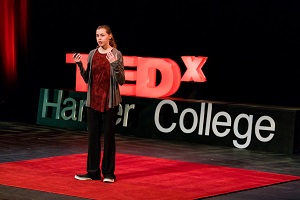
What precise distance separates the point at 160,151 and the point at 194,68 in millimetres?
2188

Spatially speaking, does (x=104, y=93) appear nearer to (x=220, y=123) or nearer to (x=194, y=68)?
(x=220, y=123)

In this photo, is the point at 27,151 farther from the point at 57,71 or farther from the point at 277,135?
the point at 57,71

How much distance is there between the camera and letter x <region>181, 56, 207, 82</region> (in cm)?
1361

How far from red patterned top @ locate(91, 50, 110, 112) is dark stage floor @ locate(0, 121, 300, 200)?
174cm

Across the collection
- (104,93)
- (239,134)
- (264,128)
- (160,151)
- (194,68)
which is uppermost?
A: (194,68)

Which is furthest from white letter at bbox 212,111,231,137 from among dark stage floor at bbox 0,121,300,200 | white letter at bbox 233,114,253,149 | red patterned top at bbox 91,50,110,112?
red patterned top at bbox 91,50,110,112

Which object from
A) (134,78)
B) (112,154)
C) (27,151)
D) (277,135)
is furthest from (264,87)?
(112,154)

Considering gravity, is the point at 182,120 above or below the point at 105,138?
above

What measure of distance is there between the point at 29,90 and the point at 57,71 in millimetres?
744

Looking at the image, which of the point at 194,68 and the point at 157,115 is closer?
the point at 194,68

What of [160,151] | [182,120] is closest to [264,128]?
[182,120]

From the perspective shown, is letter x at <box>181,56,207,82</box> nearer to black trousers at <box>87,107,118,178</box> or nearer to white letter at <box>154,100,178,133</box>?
white letter at <box>154,100,178,133</box>

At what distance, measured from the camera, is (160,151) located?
12102 mm

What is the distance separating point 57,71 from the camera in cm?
1641
